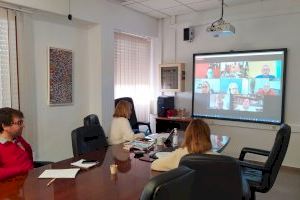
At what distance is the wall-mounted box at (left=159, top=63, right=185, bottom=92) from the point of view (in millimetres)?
5039

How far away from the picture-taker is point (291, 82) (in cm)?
411

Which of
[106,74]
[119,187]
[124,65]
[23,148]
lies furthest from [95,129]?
[124,65]

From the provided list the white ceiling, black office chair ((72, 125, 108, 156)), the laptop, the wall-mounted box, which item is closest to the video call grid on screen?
the wall-mounted box

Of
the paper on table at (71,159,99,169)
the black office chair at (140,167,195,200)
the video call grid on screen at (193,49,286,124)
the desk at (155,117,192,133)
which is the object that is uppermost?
the video call grid on screen at (193,49,286,124)

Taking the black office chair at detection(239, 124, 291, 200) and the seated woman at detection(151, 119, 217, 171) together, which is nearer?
the seated woman at detection(151, 119, 217, 171)

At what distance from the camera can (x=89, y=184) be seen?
5.65 feet

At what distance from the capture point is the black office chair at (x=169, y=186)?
1.02 meters

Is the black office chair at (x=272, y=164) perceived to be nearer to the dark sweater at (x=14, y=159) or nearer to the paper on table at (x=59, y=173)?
the paper on table at (x=59, y=173)

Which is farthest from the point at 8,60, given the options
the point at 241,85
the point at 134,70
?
the point at 241,85

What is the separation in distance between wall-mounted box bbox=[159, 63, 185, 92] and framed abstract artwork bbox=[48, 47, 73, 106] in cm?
197

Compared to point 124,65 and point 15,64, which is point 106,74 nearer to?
point 124,65

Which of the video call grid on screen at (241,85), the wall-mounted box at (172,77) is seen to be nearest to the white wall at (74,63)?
the wall-mounted box at (172,77)

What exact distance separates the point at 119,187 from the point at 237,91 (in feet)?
11.1

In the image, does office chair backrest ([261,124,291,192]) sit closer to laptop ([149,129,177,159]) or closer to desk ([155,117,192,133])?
laptop ([149,129,177,159])
